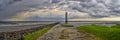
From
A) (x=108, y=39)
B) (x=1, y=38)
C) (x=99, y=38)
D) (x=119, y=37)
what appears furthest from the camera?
(x=1, y=38)

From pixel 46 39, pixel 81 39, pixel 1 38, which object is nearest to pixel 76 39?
pixel 81 39

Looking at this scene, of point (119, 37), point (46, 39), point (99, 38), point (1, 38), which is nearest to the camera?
point (119, 37)

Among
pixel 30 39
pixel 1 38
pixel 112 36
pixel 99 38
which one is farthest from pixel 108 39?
pixel 1 38

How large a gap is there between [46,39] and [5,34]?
30124mm

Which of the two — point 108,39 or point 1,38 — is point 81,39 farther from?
point 1,38

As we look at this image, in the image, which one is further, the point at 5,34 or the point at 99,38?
the point at 5,34

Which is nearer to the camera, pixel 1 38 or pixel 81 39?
pixel 81 39

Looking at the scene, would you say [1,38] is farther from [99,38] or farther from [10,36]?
[99,38]

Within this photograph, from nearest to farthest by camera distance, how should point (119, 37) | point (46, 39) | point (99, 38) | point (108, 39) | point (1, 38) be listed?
point (119, 37) < point (108, 39) < point (99, 38) < point (46, 39) < point (1, 38)

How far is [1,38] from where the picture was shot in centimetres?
5828

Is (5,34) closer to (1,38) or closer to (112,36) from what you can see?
(1,38)

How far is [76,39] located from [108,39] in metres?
4.41

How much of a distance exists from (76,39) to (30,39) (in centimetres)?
561

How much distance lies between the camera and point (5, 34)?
60.5 m
